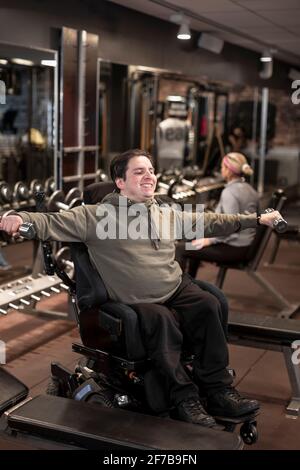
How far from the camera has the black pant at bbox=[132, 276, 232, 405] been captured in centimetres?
286

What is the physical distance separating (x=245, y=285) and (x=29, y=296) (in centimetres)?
242

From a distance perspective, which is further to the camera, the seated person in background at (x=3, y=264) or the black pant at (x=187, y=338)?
the seated person in background at (x=3, y=264)

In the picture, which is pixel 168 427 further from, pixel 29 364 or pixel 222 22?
pixel 222 22

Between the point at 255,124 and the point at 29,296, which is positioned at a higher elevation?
the point at 255,124

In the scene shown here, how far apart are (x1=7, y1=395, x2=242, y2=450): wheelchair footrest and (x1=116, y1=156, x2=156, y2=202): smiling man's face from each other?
939mm

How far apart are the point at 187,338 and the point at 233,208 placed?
2201 mm

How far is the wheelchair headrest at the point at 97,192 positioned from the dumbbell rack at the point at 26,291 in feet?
3.01

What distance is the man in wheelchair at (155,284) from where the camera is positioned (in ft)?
9.42

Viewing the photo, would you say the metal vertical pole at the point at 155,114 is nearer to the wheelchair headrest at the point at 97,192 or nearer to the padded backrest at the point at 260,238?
the padded backrest at the point at 260,238

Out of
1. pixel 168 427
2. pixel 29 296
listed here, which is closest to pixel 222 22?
pixel 29 296

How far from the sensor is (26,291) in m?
4.43

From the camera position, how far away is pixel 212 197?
809 cm

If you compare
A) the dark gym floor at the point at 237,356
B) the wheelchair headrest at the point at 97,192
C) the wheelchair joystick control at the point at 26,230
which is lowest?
the dark gym floor at the point at 237,356

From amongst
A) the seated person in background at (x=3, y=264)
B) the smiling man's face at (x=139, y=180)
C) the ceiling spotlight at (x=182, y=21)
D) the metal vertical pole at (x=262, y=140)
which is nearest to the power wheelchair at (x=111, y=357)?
the smiling man's face at (x=139, y=180)
